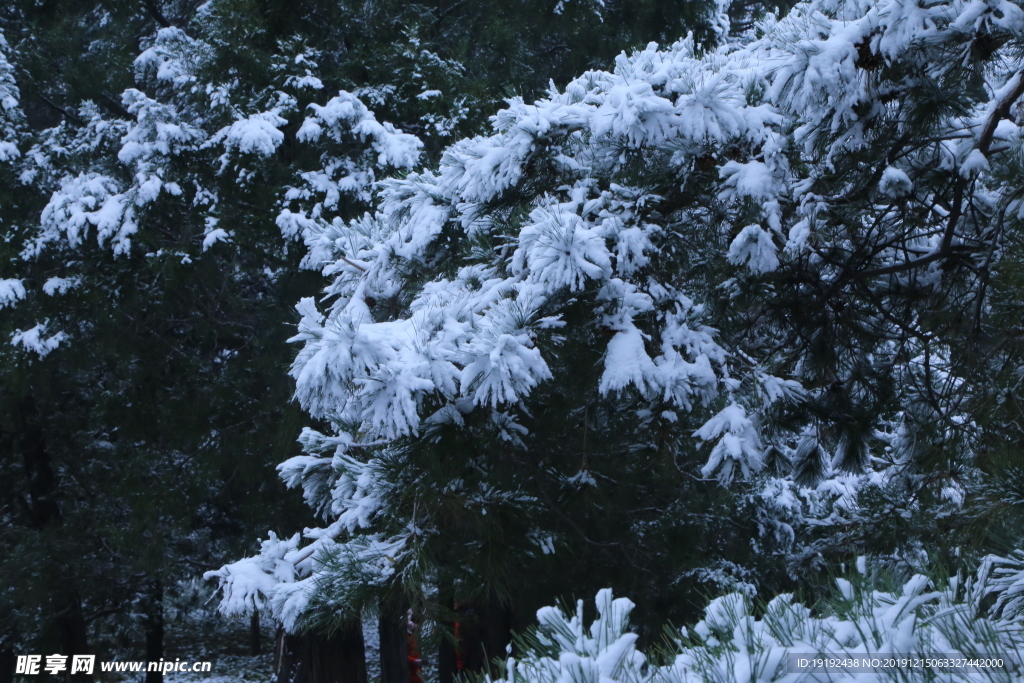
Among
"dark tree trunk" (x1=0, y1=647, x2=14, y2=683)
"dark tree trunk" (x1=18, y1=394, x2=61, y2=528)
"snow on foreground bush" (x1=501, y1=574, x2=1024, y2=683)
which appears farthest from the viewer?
"dark tree trunk" (x1=0, y1=647, x2=14, y2=683)

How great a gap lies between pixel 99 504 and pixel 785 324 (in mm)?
7678

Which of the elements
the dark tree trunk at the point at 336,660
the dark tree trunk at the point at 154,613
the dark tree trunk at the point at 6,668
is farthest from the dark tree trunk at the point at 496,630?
the dark tree trunk at the point at 6,668

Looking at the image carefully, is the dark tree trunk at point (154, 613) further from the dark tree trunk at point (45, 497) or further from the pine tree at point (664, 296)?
the pine tree at point (664, 296)

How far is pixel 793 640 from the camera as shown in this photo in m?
1.29

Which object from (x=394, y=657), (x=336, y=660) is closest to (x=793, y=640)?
(x=336, y=660)

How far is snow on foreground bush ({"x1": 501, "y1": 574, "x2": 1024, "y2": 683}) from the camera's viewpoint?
120cm

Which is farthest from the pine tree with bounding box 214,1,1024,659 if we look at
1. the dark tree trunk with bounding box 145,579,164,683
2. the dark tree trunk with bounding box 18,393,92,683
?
the dark tree trunk with bounding box 18,393,92,683

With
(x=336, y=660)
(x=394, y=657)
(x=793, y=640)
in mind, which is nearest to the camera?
(x=793, y=640)

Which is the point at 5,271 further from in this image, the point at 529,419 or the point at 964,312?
the point at 964,312

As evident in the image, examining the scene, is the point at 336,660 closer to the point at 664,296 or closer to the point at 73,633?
the point at 73,633

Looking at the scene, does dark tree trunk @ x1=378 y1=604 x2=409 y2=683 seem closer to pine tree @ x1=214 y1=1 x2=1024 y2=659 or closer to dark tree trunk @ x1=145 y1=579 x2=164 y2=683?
dark tree trunk @ x1=145 y1=579 x2=164 y2=683

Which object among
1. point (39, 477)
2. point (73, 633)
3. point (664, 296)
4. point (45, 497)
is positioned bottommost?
point (73, 633)

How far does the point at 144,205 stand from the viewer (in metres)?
6.70

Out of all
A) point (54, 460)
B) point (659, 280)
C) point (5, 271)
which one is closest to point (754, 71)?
point (659, 280)
